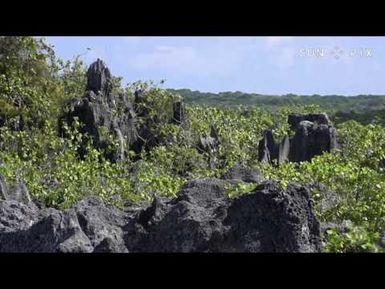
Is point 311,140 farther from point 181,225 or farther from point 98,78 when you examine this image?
point 181,225

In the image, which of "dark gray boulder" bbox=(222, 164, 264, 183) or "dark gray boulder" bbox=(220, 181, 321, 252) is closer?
"dark gray boulder" bbox=(220, 181, 321, 252)

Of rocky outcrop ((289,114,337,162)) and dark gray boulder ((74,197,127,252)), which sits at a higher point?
dark gray boulder ((74,197,127,252))

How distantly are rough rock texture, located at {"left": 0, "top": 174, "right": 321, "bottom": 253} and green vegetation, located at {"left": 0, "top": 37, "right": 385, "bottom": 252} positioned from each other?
29 centimetres

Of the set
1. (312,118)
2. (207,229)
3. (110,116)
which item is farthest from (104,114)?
(207,229)

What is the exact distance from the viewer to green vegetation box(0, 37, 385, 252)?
243 inches

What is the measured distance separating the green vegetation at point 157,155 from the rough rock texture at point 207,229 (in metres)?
0.29

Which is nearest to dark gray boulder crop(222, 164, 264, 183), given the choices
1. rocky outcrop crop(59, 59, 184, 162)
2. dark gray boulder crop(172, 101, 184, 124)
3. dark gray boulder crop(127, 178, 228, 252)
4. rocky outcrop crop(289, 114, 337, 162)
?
dark gray boulder crop(127, 178, 228, 252)

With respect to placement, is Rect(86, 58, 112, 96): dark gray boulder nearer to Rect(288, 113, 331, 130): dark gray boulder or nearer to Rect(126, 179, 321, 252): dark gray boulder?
Rect(288, 113, 331, 130): dark gray boulder

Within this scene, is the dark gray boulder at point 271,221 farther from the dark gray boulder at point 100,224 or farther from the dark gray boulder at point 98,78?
the dark gray boulder at point 98,78

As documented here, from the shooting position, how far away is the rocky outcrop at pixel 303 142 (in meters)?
15.0
